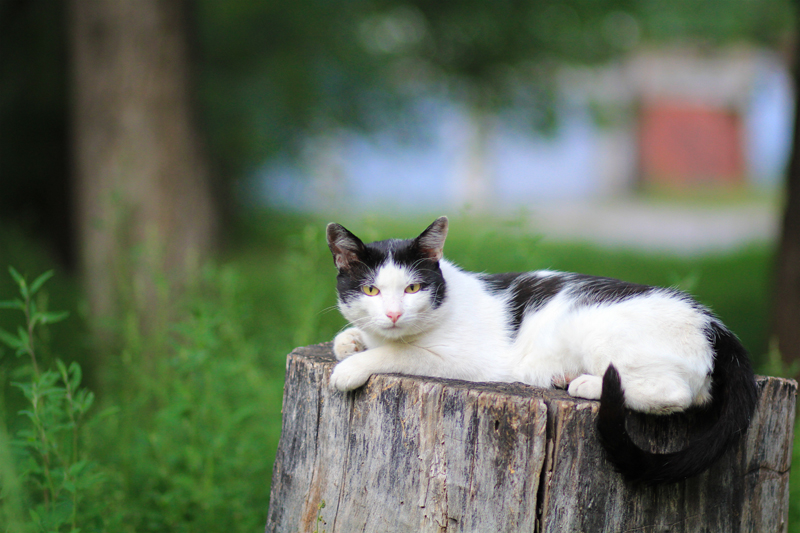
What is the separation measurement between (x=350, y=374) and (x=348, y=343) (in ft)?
1.12

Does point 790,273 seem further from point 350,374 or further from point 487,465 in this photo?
point 350,374

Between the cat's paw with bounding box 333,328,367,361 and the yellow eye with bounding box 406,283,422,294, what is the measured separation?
0.29m

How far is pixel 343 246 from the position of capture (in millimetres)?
2209

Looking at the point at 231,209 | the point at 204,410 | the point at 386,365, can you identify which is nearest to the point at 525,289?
the point at 386,365

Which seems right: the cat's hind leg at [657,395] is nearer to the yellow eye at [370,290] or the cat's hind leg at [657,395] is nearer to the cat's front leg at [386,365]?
the cat's front leg at [386,365]

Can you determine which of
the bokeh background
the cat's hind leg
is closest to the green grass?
the bokeh background

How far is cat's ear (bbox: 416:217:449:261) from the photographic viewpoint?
7.16 ft

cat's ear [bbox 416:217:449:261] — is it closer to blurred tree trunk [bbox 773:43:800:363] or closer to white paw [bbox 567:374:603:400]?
white paw [bbox 567:374:603:400]

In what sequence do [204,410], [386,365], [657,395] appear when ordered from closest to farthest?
1. [657,395]
2. [386,365]
3. [204,410]

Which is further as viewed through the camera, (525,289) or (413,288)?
(525,289)

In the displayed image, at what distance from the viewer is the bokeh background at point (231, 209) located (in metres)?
2.59

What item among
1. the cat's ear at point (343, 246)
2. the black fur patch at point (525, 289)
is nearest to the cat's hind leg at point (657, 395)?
the black fur patch at point (525, 289)

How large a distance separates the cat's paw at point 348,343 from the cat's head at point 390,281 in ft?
0.28

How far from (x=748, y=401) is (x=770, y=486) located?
0.40m
